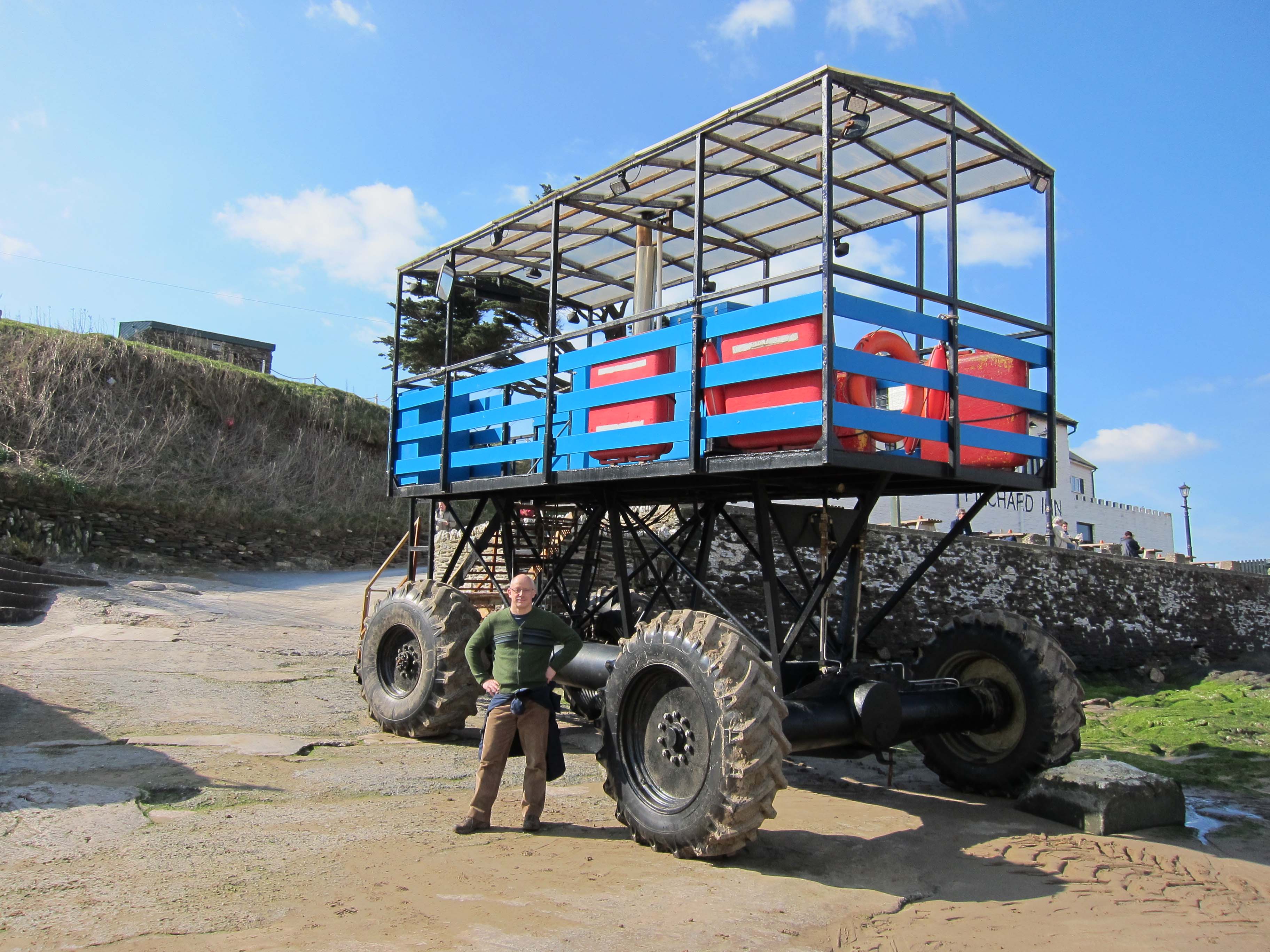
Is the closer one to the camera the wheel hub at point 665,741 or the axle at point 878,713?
the wheel hub at point 665,741

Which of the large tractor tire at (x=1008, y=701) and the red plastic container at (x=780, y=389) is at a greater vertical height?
the red plastic container at (x=780, y=389)

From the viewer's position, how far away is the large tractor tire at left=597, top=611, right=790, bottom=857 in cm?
470

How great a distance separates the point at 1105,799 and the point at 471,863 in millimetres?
3785

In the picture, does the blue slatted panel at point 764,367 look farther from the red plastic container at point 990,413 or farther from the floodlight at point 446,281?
the floodlight at point 446,281

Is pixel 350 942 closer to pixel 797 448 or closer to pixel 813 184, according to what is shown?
pixel 797 448

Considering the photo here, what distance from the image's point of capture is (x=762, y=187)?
7742 millimetres

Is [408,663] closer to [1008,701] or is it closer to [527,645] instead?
[527,645]

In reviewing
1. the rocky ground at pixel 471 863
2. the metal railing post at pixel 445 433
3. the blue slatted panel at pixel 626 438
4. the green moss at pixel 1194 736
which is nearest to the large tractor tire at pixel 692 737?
the rocky ground at pixel 471 863

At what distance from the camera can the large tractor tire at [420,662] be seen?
293 inches

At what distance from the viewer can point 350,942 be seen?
3.46 m

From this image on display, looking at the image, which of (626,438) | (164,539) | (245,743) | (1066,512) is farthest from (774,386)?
(1066,512)

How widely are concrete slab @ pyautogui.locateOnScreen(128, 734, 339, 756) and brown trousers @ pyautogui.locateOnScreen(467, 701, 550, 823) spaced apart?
1997mm

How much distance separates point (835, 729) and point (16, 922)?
400cm

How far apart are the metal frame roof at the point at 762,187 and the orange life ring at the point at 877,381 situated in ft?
4.68
